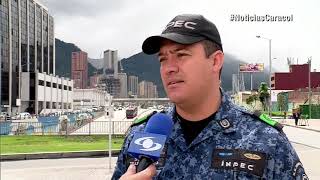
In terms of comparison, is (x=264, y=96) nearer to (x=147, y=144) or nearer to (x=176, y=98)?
(x=176, y=98)

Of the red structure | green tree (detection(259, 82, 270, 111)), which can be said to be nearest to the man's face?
green tree (detection(259, 82, 270, 111))

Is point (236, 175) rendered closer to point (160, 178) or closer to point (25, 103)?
point (160, 178)

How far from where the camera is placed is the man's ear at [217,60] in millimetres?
2503

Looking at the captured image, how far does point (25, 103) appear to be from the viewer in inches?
3595

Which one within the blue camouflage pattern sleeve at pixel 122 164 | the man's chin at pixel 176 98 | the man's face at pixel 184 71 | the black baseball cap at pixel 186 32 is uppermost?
the black baseball cap at pixel 186 32

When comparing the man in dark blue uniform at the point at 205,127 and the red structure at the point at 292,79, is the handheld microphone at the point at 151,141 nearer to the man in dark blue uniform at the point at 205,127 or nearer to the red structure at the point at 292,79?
the man in dark blue uniform at the point at 205,127

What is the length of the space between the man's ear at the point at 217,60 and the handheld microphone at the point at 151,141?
36cm

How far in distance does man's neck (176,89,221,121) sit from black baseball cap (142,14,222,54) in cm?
28

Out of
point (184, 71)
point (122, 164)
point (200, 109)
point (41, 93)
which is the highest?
point (41, 93)

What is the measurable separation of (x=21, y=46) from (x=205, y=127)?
320ft

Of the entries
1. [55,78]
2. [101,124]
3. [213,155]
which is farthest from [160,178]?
[55,78]

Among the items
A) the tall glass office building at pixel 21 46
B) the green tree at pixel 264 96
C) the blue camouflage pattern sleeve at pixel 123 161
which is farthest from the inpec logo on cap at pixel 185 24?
the green tree at pixel 264 96

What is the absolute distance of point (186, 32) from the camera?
2387 mm

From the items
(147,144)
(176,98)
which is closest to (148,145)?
(147,144)
